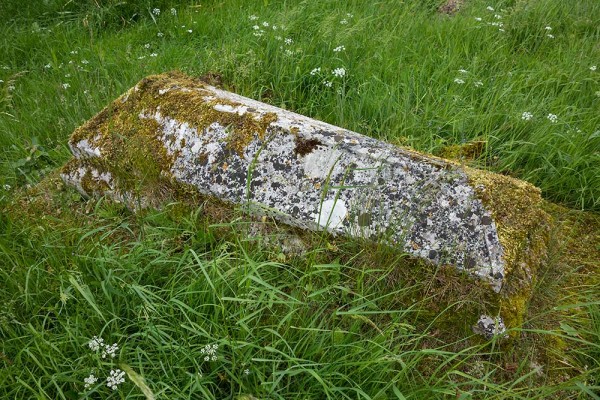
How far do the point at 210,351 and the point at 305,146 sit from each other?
3.98 feet

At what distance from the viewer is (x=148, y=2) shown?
5.70 meters

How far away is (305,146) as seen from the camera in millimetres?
2586

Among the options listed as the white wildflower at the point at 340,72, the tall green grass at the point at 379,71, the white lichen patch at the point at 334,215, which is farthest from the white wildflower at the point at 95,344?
the white wildflower at the point at 340,72

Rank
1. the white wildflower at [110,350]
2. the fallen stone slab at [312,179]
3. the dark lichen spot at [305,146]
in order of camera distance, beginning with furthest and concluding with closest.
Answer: the dark lichen spot at [305,146], the fallen stone slab at [312,179], the white wildflower at [110,350]

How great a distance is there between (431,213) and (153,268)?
1.45 m

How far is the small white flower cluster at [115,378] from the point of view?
5.93ft

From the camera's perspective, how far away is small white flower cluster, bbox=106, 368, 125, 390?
181 cm

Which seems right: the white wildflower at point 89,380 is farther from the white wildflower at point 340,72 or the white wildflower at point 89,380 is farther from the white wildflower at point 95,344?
the white wildflower at point 340,72

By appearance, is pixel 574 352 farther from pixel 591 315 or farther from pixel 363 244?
pixel 363 244

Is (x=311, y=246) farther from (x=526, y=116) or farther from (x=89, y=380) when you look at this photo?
(x=526, y=116)

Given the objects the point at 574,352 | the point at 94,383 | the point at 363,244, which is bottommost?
the point at 574,352

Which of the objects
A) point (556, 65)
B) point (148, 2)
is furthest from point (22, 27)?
point (556, 65)

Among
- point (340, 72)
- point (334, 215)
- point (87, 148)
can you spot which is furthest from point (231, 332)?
point (340, 72)

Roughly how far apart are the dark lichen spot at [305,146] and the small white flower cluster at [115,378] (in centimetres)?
139
